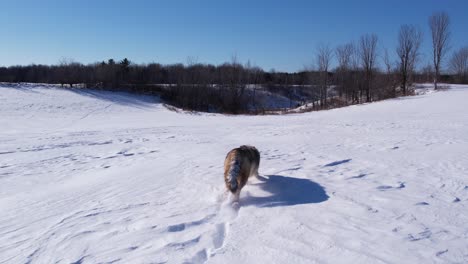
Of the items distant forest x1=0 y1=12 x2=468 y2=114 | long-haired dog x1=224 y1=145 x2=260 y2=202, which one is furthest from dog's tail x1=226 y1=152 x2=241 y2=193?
distant forest x1=0 y1=12 x2=468 y2=114

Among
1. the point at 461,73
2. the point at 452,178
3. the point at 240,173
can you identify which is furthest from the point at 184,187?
the point at 461,73

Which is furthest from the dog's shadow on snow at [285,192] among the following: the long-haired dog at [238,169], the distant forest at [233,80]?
the distant forest at [233,80]

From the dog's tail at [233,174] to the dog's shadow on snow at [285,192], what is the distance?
0.81 feet

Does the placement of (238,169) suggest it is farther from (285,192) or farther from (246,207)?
(285,192)

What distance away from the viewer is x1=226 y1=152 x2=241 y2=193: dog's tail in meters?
5.36

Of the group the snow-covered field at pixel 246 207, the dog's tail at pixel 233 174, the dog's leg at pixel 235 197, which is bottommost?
the snow-covered field at pixel 246 207

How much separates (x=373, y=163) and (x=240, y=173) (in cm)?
390

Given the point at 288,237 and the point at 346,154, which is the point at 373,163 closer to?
the point at 346,154

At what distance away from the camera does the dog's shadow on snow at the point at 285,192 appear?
5.27m

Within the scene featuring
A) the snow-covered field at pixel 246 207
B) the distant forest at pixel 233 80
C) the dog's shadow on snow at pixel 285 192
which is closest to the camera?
the snow-covered field at pixel 246 207

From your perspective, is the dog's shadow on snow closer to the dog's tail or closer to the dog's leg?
the dog's leg

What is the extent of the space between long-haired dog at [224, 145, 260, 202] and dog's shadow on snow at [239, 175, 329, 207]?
23cm

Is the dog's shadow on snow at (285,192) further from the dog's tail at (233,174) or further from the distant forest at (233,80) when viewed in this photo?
the distant forest at (233,80)

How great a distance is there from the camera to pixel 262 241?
12.9 ft
